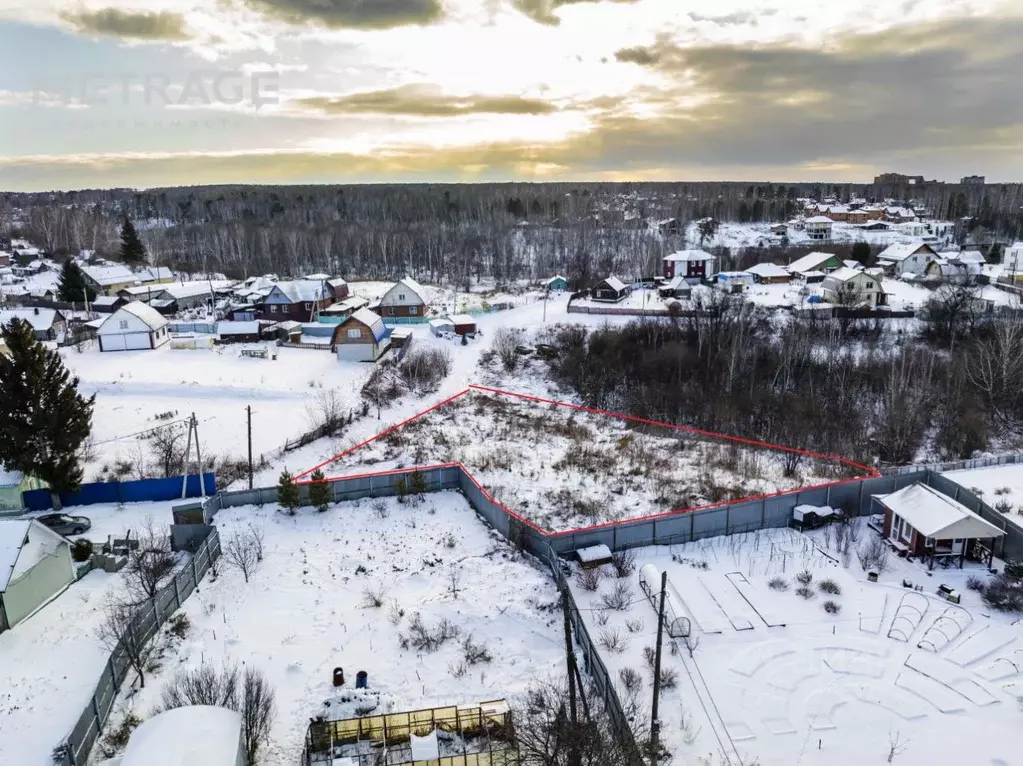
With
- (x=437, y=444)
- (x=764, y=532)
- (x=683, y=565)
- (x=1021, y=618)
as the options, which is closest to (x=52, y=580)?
(x=437, y=444)

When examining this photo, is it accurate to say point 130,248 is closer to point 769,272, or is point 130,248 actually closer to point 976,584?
point 769,272

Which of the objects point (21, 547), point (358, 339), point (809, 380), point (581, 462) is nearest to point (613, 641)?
point (581, 462)

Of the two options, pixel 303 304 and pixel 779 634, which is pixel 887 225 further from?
pixel 779 634

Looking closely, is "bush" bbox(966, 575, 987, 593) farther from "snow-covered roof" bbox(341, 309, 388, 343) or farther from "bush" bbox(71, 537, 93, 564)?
"snow-covered roof" bbox(341, 309, 388, 343)

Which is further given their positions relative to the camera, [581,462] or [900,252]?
[900,252]

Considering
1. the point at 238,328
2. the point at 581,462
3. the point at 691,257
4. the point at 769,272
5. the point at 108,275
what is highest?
the point at 691,257

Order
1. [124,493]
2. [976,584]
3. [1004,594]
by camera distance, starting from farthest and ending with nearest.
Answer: [124,493] → [976,584] → [1004,594]

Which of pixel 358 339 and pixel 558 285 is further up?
pixel 558 285

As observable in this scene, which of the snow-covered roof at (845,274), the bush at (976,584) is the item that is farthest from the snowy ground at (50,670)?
the snow-covered roof at (845,274)
